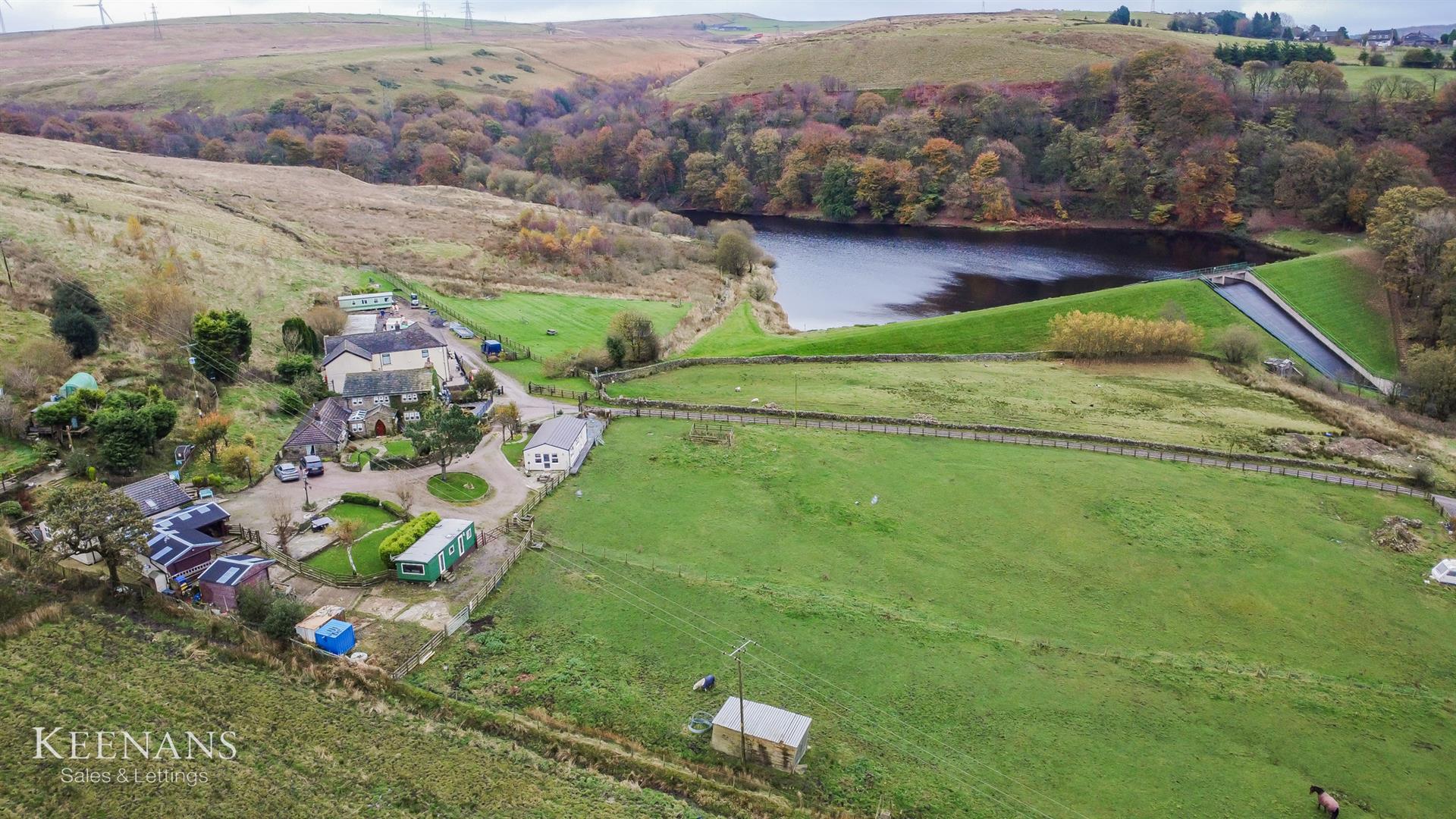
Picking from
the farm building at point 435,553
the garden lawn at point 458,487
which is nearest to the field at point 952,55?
the garden lawn at point 458,487

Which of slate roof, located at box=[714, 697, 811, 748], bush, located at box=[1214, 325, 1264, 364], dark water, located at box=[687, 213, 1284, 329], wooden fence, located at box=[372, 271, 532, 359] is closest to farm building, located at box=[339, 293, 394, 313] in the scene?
wooden fence, located at box=[372, 271, 532, 359]

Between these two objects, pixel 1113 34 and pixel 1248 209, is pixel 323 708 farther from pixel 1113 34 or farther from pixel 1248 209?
pixel 1113 34

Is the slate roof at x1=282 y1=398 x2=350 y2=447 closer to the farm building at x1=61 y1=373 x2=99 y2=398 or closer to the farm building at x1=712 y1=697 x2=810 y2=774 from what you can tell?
the farm building at x1=61 y1=373 x2=99 y2=398

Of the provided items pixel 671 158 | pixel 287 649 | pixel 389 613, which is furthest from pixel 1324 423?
pixel 671 158

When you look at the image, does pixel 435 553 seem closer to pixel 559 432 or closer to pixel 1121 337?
pixel 559 432

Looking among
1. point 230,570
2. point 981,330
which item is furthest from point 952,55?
point 230,570

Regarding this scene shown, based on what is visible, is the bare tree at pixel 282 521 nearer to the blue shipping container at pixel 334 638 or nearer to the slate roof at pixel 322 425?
the slate roof at pixel 322 425
